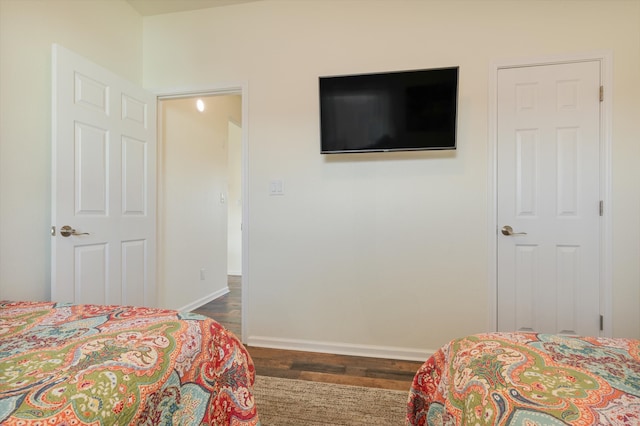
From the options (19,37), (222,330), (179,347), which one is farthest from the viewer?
(19,37)

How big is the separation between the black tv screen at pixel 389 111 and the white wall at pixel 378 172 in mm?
140

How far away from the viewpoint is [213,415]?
3.26 feet

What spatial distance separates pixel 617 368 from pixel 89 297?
260cm

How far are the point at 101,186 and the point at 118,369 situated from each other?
1827mm

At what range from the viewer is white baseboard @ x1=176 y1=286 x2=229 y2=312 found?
327 cm

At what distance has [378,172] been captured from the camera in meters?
2.37

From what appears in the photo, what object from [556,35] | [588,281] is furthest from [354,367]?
[556,35]

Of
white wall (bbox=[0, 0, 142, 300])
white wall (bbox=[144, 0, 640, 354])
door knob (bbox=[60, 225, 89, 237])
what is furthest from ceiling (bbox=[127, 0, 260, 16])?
door knob (bbox=[60, 225, 89, 237])

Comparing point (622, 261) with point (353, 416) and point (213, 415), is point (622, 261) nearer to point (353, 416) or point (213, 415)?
point (353, 416)

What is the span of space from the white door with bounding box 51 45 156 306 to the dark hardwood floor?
3.78ft

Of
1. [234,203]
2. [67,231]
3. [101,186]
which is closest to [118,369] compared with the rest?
[67,231]

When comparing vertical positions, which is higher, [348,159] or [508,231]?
[348,159]

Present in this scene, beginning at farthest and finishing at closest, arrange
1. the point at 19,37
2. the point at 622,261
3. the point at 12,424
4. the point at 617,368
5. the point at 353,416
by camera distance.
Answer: the point at 622,261 < the point at 19,37 < the point at 353,416 < the point at 617,368 < the point at 12,424

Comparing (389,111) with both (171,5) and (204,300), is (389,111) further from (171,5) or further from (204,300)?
(204,300)
